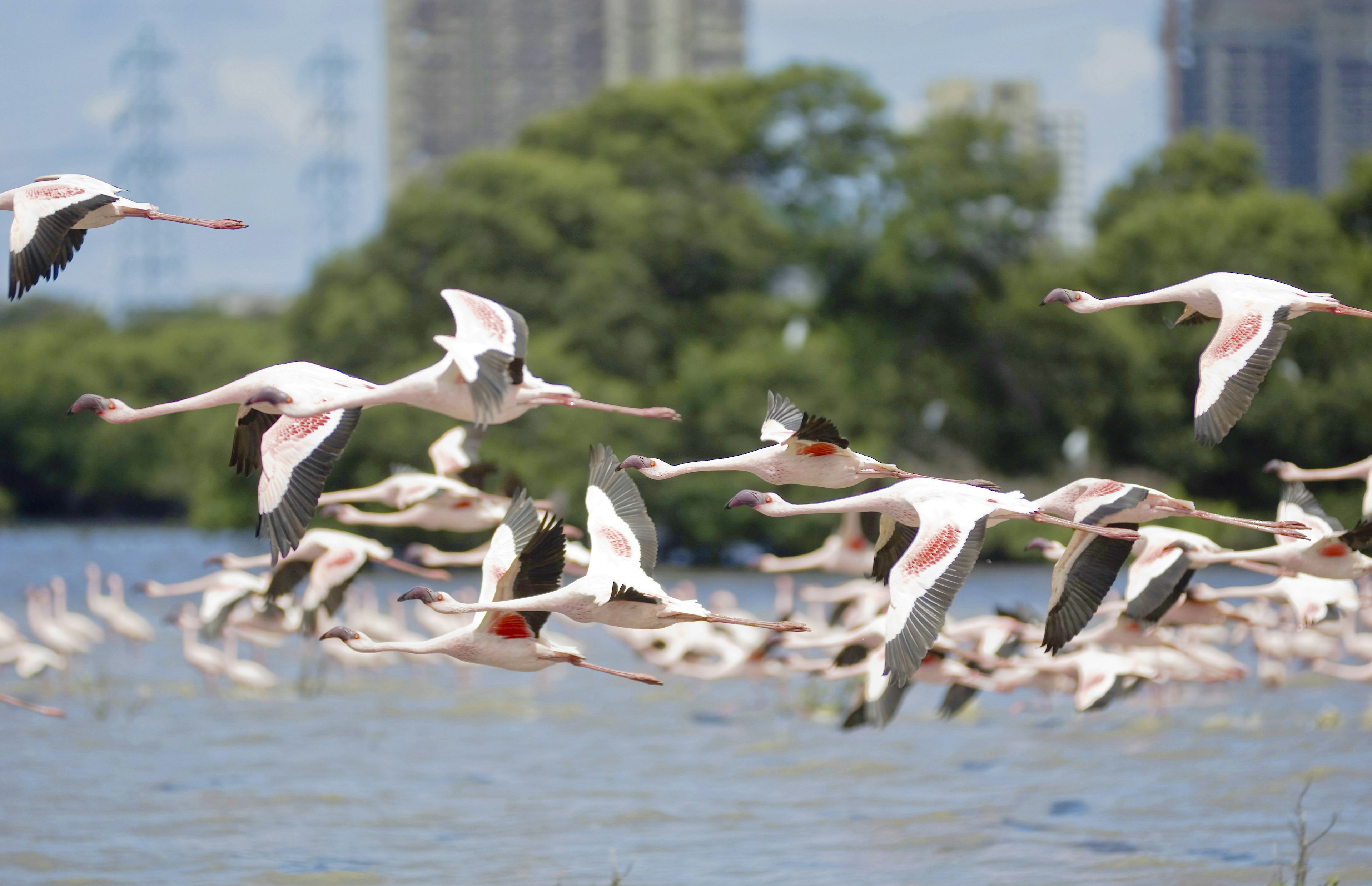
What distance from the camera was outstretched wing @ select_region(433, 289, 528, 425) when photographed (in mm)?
7266

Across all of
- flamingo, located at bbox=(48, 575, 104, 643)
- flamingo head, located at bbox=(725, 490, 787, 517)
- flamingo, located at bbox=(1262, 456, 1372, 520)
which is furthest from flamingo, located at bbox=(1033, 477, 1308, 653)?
flamingo, located at bbox=(48, 575, 104, 643)

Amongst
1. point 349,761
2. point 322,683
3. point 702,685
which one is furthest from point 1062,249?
point 349,761

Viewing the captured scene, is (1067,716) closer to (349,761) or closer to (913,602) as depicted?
(349,761)

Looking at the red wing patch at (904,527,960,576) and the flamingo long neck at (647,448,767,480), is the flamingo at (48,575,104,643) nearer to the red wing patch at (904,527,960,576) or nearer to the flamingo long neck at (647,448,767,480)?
the flamingo long neck at (647,448,767,480)

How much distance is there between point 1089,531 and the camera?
26.7 ft

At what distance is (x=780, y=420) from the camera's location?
9.02 metres

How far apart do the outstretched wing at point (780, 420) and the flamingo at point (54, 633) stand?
14.0 meters

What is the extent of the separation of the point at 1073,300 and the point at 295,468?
403cm

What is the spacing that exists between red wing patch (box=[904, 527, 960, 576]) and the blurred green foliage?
91.8 feet

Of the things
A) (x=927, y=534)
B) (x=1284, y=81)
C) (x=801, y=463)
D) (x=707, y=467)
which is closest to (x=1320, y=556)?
(x=927, y=534)

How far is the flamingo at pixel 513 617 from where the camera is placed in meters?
8.27

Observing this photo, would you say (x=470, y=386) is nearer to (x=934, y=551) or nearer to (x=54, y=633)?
(x=934, y=551)

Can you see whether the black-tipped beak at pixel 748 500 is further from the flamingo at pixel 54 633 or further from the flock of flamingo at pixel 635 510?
the flamingo at pixel 54 633

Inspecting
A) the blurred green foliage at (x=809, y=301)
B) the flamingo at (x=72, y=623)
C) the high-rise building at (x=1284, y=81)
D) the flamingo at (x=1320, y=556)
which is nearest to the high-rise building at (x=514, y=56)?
the high-rise building at (x=1284, y=81)
